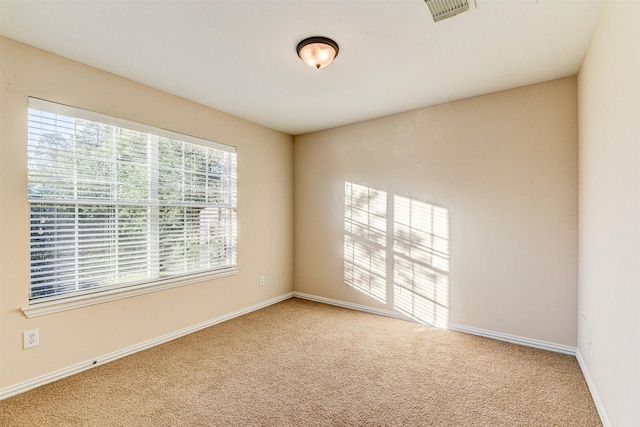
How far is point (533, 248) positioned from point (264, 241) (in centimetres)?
312

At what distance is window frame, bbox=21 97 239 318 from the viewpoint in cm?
233

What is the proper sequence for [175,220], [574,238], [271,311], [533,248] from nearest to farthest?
1. [574,238]
2. [533,248]
3. [175,220]
4. [271,311]

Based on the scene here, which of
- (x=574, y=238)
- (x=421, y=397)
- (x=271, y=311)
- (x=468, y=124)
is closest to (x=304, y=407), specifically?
(x=421, y=397)

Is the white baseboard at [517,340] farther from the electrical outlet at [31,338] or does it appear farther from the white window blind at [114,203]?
the electrical outlet at [31,338]

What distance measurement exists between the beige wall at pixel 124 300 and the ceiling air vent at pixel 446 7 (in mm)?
2573

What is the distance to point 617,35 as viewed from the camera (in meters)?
1.65

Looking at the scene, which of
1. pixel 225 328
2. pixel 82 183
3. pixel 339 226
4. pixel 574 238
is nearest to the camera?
pixel 82 183

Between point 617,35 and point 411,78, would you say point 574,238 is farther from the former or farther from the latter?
point 411,78

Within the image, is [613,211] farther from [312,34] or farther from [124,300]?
[124,300]

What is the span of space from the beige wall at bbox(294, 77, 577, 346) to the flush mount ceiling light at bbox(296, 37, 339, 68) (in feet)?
5.67

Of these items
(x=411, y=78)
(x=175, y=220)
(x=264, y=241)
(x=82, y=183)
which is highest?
(x=411, y=78)

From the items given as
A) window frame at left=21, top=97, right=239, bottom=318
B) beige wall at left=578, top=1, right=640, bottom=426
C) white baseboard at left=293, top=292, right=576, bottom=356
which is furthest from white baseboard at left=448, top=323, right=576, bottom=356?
window frame at left=21, top=97, right=239, bottom=318

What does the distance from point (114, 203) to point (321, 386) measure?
7.62 ft

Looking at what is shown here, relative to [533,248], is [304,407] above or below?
below
